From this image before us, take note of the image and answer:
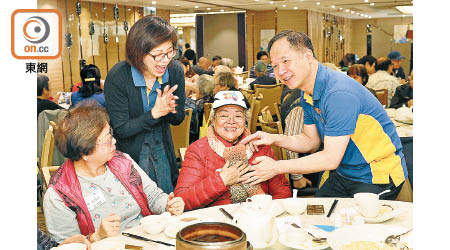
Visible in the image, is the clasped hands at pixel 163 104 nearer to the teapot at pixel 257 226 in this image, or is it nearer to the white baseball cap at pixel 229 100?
the white baseball cap at pixel 229 100

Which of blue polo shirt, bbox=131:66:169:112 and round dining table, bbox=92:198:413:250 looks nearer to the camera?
round dining table, bbox=92:198:413:250

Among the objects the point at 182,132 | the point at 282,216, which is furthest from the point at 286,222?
the point at 182,132

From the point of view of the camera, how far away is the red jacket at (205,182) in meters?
2.29

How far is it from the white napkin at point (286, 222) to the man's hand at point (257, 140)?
0.68m

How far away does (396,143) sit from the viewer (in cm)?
230

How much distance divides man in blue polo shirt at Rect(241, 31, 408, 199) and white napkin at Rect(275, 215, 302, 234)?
430mm

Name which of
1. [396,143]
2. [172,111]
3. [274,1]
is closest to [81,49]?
[274,1]

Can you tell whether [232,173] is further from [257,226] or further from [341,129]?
[257,226]

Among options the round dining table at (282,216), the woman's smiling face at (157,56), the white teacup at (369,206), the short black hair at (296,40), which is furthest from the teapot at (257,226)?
the woman's smiling face at (157,56)

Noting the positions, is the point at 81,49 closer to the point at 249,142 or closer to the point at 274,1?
the point at 274,1

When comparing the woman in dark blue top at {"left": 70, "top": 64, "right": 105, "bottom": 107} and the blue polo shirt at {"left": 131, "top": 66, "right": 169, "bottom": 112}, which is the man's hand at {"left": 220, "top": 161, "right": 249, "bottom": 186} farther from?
the woman in dark blue top at {"left": 70, "top": 64, "right": 105, "bottom": 107}

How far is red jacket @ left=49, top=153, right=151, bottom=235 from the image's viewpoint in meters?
1.99

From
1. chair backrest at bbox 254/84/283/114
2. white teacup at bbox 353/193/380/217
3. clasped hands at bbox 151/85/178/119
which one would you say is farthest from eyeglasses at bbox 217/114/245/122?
chair backrest at bbox 254/84/283/114
